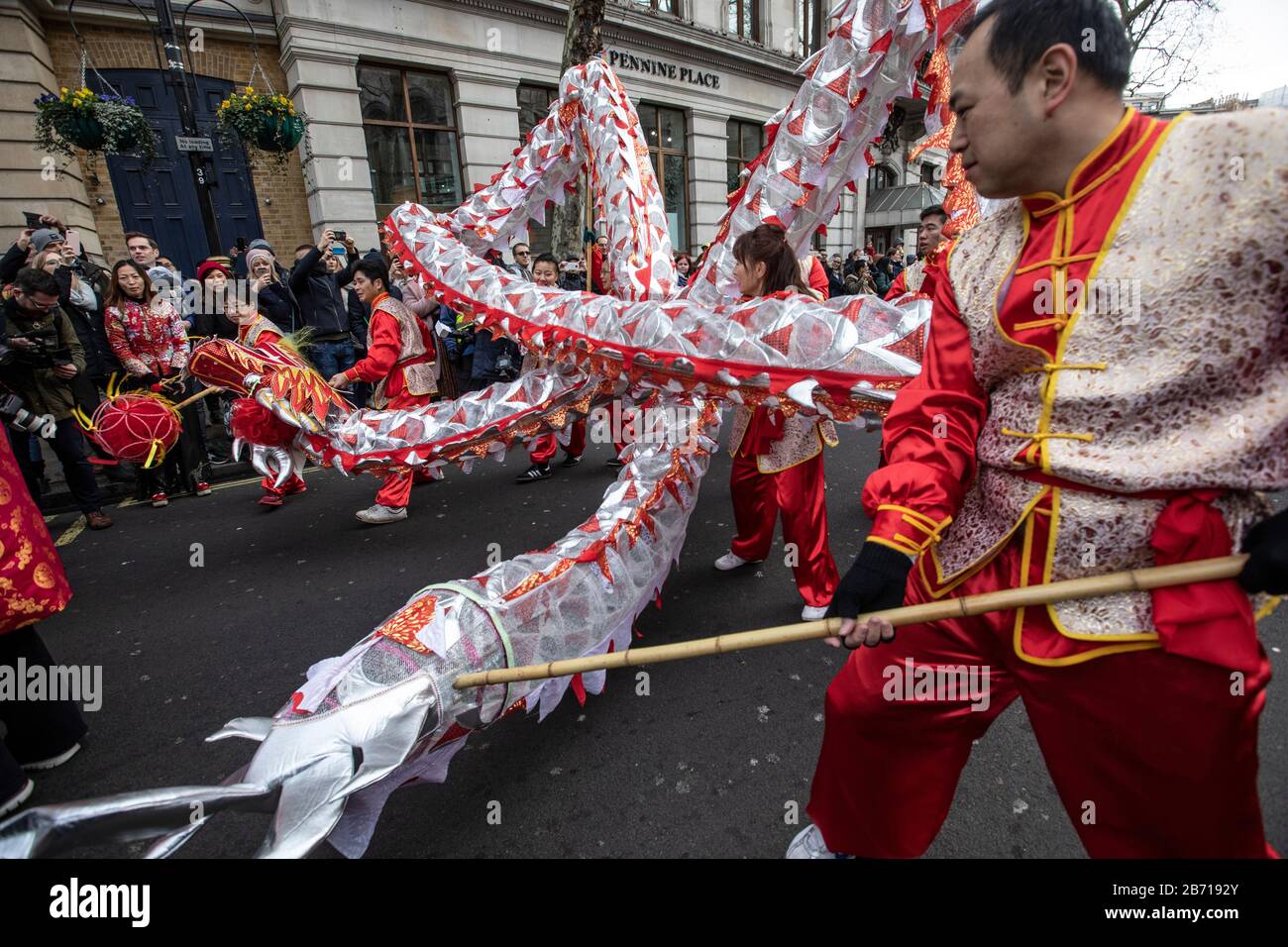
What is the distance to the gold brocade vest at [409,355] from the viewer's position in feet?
16.0

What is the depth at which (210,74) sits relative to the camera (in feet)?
32.8

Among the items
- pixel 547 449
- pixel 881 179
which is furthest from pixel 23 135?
pixel 881 179

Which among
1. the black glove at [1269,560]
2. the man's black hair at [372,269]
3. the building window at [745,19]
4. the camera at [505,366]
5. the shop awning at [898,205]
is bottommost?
the camera at [505,366]

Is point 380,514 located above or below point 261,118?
below

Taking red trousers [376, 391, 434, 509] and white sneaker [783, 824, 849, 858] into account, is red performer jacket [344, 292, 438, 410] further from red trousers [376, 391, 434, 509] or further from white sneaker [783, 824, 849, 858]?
white sneaker [783, 824, 849, 858]

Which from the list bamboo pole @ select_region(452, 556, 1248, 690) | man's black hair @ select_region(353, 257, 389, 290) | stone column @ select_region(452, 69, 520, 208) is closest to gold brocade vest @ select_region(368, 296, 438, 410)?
man's black hair @ select_region(353, 257, 389, 290)

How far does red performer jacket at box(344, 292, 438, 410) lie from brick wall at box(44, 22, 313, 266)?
7908 millimetres

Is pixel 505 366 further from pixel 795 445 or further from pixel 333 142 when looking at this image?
pixel 333 142

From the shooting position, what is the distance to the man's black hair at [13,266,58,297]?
15.0 feet

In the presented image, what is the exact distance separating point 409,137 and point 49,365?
29.2ft

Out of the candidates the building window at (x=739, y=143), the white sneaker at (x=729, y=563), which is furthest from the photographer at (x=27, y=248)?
the building window at (x=739, y=143)

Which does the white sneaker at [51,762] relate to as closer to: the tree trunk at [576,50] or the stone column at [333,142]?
the tree trunk at [576,50]

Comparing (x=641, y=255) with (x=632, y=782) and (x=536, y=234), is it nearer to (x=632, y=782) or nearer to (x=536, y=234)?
(x=632, y=782)

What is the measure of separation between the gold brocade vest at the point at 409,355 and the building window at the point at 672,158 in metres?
11.4
